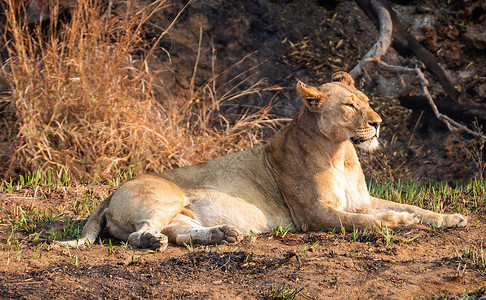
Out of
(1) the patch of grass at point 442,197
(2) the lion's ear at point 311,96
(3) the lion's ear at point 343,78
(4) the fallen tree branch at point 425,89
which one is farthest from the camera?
(4) the fallen tree branch at point 425,89

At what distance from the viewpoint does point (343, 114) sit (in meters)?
5.30

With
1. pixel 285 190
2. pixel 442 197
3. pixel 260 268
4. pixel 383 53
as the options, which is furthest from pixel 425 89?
pixel 260 268

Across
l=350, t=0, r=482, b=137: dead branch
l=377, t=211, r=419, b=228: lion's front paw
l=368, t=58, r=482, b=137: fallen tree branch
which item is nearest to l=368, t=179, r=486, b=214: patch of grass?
l=368, t=58, r=482, b=137: fallen tree branch

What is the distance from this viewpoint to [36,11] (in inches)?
376

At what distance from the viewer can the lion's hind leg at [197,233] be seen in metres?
4.80

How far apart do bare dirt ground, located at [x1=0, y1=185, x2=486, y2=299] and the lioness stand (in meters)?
0.17

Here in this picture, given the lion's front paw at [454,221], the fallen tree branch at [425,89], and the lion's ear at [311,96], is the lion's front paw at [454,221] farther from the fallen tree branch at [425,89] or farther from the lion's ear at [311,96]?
the fallen tree branch at [425,89]

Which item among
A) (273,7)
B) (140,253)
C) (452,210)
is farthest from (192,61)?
→ (140,253)

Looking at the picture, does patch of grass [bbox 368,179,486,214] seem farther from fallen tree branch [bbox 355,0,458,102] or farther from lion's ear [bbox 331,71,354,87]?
fallen tree branch [bbox 355,0,458,102]

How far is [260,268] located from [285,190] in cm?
148

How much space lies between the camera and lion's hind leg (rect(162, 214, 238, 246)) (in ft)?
15.8

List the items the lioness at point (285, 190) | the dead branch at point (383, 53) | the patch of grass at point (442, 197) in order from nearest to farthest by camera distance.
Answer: the lioness at point (285, 190) < the patch of grass at point (442, 197) < the dead branch at point (383, 53)

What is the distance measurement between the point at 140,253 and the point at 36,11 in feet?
19.8

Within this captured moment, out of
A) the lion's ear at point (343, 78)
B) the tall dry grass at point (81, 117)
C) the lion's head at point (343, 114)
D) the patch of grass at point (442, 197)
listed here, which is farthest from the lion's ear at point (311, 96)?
the tall dry grass at point (81, 117)
